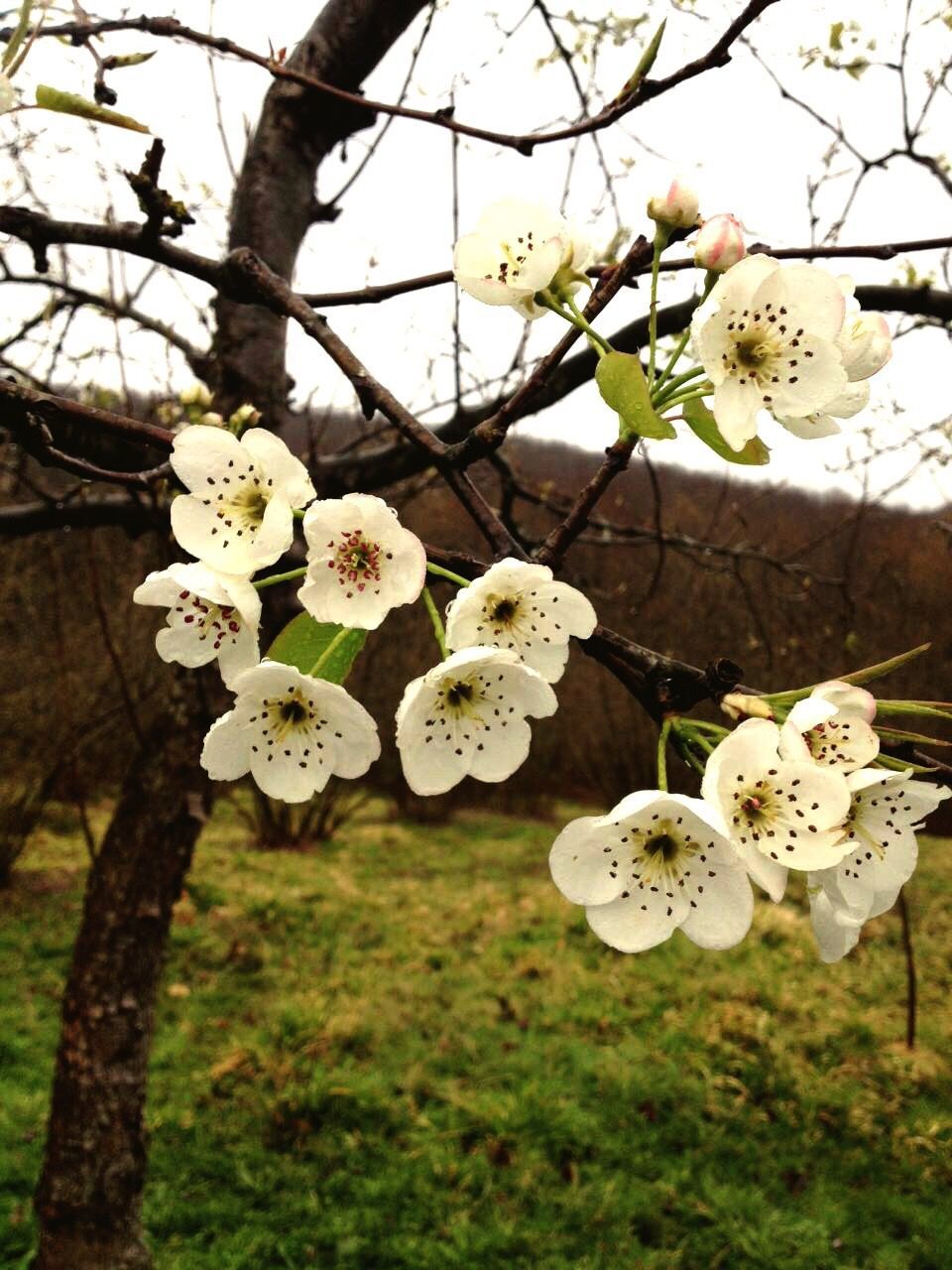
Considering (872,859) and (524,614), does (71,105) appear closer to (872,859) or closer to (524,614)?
(524,614)

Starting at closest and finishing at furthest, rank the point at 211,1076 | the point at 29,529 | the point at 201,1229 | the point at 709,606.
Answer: the point at 29,529 → the point at 201,1229 → the point at 211,1076 → the point at 709,606

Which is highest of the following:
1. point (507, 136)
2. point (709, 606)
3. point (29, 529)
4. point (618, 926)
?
point (709, 606)

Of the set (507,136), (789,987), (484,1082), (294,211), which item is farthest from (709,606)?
(507,136)

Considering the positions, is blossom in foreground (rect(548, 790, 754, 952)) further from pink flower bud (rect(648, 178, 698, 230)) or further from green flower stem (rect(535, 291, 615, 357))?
pink flower bud (rect(648, 178, 698, 230))

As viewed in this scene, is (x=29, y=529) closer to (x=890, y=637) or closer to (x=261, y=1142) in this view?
(x=261, y=1142)

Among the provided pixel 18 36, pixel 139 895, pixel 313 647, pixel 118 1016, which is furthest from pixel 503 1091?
pixel 18 36

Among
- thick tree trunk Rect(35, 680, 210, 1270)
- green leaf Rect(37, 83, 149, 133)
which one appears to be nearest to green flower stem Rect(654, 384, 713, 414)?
green leaf Rect(37, 83, 149, 133)
